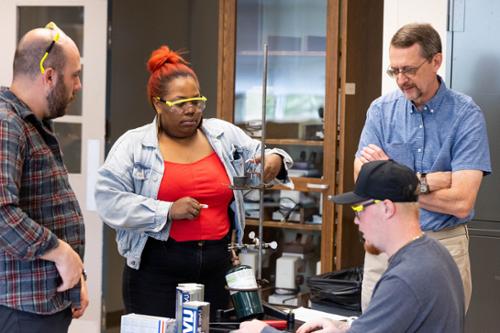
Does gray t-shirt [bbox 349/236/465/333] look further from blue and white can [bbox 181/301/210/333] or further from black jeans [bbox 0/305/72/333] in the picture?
black jeans [bbox 0/305/72/333]

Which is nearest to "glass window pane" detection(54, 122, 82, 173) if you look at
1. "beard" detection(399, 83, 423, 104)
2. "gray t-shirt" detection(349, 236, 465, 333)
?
"beard" detection(399, 83, 423, 104)

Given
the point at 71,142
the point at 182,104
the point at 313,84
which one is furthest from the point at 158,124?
the point at 71,142

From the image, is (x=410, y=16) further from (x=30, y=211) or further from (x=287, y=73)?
(x=30, y=211)

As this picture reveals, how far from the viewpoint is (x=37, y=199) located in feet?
7.39

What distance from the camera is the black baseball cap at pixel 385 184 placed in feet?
6.32

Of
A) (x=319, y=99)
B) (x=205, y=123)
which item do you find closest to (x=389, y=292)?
(x=205, y=123)

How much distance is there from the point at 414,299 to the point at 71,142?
3.18 m

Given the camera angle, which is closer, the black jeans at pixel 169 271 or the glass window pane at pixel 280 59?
the black jeans at pixel 169 271

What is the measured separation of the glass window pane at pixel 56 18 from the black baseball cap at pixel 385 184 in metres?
2.94

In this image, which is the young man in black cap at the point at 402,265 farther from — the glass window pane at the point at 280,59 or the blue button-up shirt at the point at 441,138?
the glass window pane at the point at 280,59

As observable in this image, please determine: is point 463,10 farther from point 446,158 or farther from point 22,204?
point 22,204

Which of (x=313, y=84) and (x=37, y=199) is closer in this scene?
(x=37, y=199)

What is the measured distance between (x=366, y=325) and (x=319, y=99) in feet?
8.79

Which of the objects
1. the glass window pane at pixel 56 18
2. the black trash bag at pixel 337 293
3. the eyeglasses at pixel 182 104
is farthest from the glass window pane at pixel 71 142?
the black trash bag at pixel 337 293
